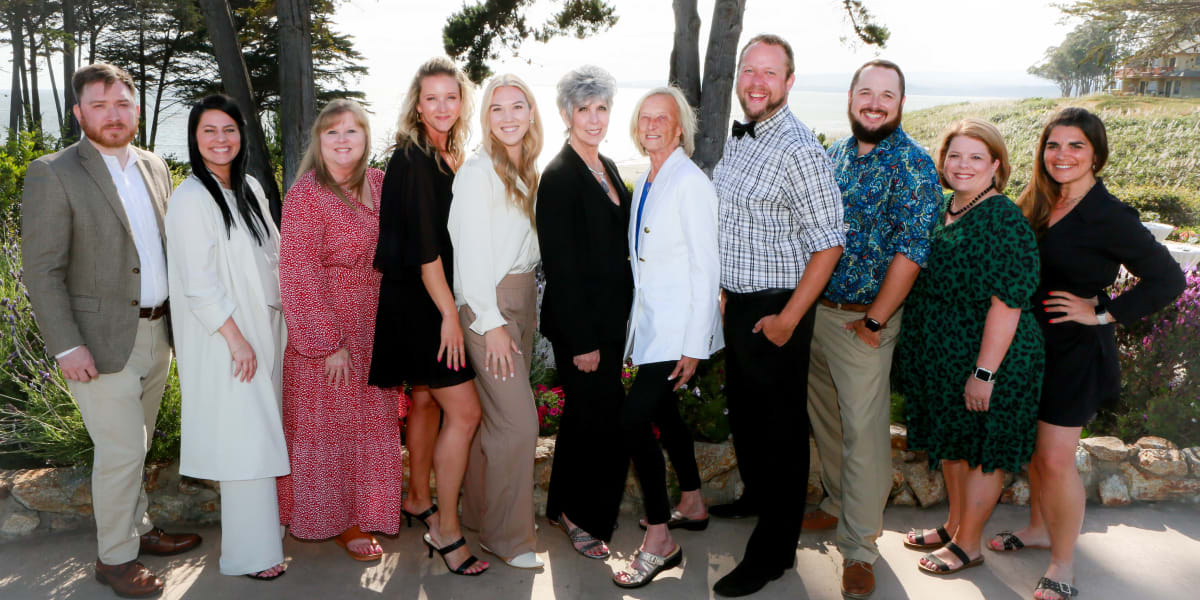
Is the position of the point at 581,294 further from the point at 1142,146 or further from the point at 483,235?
the point at 1142,146

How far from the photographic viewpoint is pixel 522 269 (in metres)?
3.20

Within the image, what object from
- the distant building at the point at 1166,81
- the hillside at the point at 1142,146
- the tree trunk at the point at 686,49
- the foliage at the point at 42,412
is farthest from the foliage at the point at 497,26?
the distant building at the point at 1166,81

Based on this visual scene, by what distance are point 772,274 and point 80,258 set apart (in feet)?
9.46

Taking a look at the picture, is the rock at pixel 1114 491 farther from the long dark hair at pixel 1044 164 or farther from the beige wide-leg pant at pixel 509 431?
the beige wide-leg pant at pixel 509 431

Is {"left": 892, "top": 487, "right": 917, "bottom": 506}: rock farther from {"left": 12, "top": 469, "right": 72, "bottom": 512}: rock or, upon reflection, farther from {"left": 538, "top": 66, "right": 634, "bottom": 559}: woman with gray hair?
{"left": 12, "top": 469, "right": 72, "bottom": 512}: rock

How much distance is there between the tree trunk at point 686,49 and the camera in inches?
305

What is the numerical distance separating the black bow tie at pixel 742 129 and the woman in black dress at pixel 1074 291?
127cm

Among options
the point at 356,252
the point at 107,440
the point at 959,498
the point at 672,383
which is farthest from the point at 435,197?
the point at 959,498

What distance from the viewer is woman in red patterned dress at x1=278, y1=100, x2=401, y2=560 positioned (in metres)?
3.14

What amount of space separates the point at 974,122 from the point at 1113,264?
0.85 metres

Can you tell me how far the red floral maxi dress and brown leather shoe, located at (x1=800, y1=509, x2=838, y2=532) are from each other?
2086mm

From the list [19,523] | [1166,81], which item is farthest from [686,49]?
[1166,81]

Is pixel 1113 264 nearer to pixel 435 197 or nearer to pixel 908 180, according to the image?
pixel 908 180

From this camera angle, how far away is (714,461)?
4.04 meters
